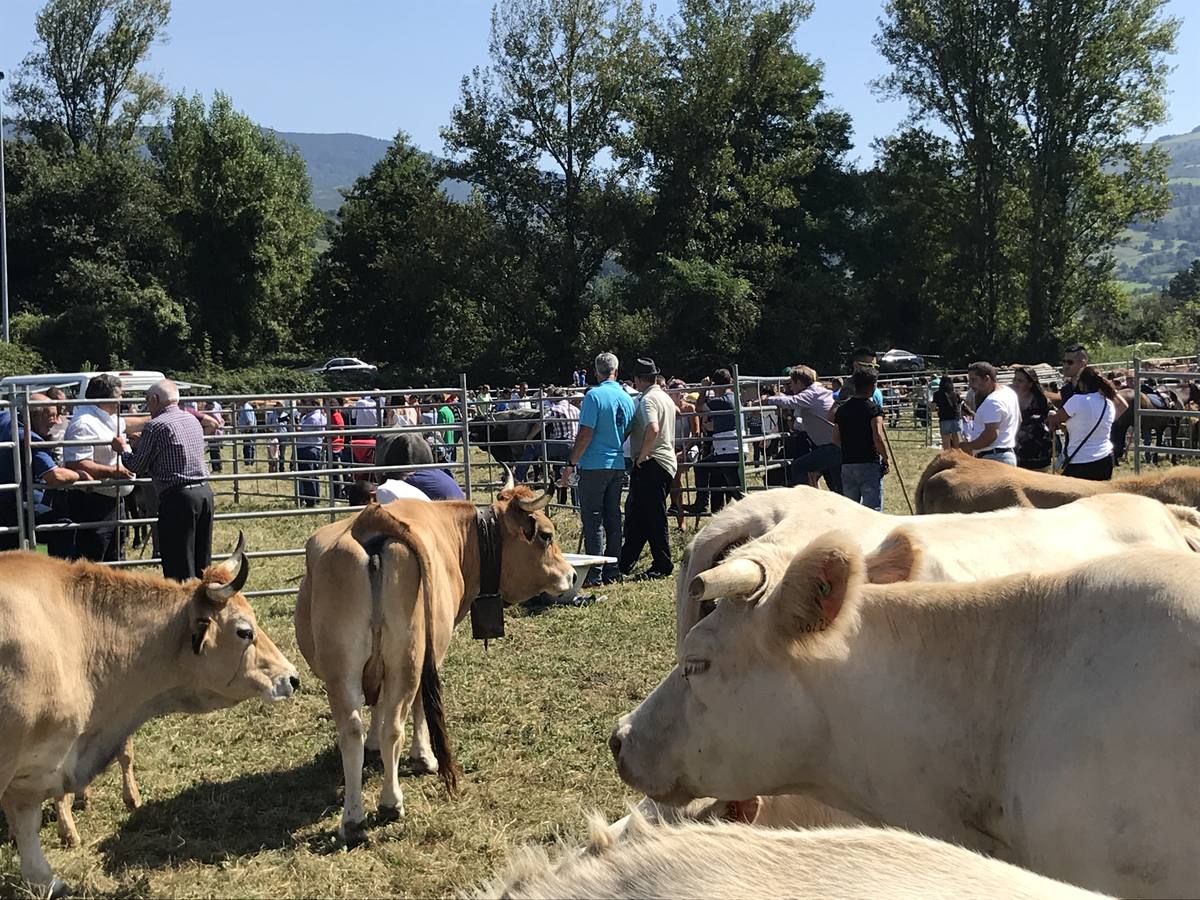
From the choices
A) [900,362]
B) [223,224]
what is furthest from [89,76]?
[900,362]

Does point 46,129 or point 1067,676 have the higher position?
point 46,129

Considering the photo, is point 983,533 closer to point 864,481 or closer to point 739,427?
point 864,481

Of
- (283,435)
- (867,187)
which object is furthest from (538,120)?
(283,435)

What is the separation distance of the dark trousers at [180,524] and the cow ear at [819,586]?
607 cm

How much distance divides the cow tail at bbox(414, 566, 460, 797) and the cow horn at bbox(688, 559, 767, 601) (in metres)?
2.80

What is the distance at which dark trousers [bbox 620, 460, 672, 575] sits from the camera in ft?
35.6

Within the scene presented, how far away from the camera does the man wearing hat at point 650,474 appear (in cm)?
1070

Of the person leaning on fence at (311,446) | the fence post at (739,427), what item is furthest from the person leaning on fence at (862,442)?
the person leaning on fence at (311,446)

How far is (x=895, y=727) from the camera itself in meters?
2.57

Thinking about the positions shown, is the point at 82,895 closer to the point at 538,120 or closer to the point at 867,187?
the point at 538,120

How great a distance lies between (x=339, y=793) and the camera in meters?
5.46

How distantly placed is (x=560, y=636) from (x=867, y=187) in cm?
4039

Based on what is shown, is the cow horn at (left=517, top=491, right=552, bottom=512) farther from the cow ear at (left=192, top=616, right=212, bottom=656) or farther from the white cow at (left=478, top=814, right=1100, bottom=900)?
the white cow at (left=478, top=814, right=1100, bottom=900)

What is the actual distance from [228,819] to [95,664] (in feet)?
3.31
